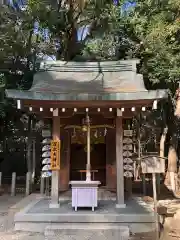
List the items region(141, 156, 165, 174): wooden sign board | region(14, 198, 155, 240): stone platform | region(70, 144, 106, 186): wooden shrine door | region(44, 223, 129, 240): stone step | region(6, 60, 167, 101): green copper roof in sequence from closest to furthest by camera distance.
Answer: region(44, 223, 129, 240): stone step < region(141, 156, 165, 174): wooden sign board < region(14, 198, 155, 240): stone platform < region(6, 60, 167, 101): green copper roof < region(70, 144, 106, 186): wooden shrine door

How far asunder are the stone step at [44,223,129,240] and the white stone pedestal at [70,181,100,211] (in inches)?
31.3

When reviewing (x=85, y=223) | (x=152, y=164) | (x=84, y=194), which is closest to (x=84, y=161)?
(x=84, y=194)

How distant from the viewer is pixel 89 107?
28.4 ft

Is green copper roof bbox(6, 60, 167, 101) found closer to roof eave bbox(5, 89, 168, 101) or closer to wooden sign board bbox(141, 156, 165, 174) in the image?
roof eave bbox(5, 89, 168, 101)

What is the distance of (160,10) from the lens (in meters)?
13.0

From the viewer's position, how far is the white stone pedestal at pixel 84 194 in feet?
26.9

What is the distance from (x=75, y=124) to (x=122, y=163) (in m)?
2.63

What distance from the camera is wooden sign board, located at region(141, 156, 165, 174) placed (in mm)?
7051

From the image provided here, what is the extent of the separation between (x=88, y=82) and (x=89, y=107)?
1877 mm

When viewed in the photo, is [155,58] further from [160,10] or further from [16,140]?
[16,140]

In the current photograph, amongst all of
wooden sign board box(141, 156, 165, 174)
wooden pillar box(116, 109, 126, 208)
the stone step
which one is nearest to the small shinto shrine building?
wooden pillar box(116, 109, 126, 208)

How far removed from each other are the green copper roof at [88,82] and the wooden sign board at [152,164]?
1.77 meters

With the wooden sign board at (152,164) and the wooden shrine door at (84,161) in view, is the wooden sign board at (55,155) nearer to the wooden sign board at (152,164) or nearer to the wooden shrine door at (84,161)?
the wooden sign board at (152,164)

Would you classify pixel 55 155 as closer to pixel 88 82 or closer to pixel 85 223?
pixel 85 223
